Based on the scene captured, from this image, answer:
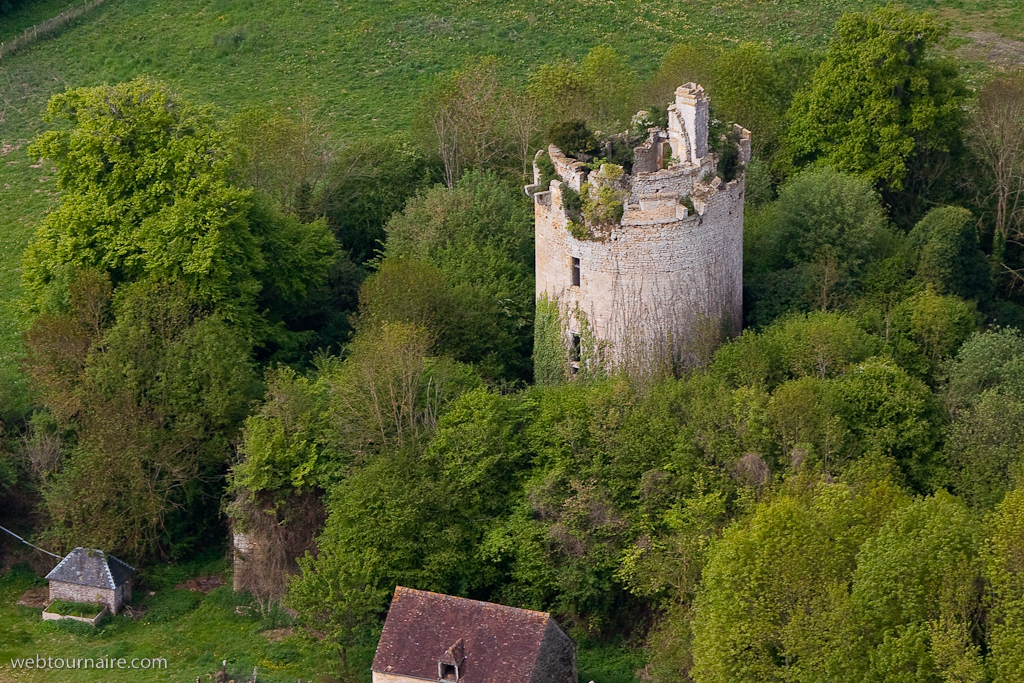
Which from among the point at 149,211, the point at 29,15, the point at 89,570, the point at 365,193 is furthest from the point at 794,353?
the point at 29,15

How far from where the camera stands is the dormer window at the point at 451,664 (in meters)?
38.3

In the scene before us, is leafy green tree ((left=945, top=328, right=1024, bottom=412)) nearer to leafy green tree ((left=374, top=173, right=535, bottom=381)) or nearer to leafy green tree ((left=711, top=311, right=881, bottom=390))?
leafy green tree ((left=711, top=311, right=881, bottom=390))

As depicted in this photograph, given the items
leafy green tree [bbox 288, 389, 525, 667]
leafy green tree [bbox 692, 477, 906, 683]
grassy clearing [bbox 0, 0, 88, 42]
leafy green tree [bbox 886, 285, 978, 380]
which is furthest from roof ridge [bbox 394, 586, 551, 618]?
grassy clearing [bbox 0, 0, 88, 42]

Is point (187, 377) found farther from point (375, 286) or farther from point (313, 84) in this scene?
point (313, 84)

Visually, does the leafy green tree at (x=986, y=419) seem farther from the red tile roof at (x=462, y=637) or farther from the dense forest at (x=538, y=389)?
the red tile roof at (x=462, y=637)

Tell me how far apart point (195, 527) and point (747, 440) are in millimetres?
14462

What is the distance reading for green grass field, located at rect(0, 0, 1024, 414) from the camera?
66188 millimetres

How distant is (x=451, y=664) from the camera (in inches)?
1505

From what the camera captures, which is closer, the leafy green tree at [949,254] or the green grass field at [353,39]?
the leafy green tree at [949,254]

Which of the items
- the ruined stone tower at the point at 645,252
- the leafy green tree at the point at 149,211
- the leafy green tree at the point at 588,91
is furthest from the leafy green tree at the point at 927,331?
the leafy green tree at the point at 149,211

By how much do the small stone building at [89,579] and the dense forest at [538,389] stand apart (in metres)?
0.63

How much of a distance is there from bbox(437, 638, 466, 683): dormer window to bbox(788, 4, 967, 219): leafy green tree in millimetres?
21092

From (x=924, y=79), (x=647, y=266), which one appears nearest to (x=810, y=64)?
(x=924, y=79)

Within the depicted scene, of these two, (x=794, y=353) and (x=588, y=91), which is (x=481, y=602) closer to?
(x=794, y=353)
